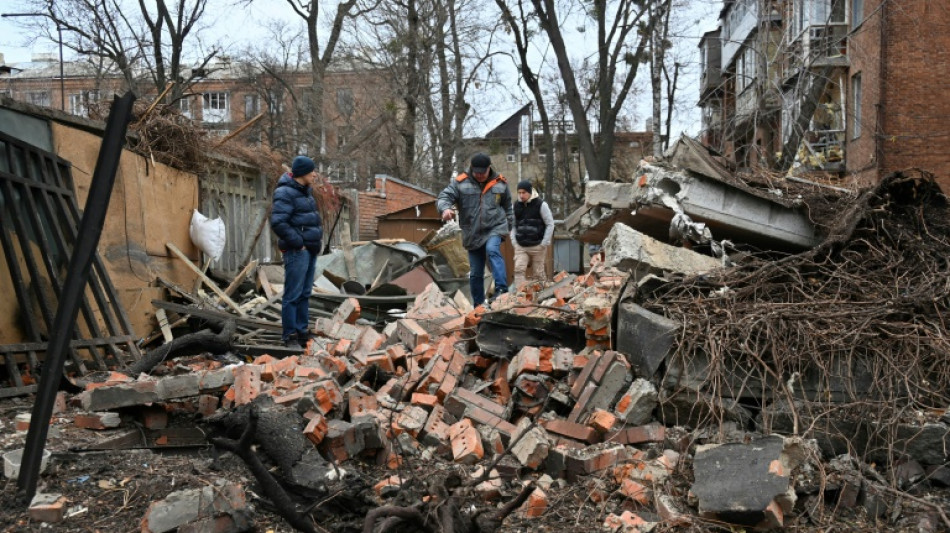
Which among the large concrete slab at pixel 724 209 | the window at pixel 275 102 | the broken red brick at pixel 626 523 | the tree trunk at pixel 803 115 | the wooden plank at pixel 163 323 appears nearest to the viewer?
the broken red brick at pixel 626 523

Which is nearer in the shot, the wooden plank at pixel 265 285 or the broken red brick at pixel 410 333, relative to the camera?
the broken red brick at pixel 410 333

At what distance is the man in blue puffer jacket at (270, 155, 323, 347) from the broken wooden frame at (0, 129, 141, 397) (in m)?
1.48

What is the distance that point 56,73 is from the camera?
42250 mm

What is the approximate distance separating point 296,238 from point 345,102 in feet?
90.0

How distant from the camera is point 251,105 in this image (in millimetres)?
43531

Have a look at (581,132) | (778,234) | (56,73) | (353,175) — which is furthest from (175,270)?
(56,73)

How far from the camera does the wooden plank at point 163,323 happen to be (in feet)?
29.1

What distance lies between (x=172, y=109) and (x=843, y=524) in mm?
9486

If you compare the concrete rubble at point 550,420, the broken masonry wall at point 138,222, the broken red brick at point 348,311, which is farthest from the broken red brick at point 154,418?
the broken masonry wall at point 138,222

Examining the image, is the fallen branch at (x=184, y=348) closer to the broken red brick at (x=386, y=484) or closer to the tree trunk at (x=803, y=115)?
the broken red brick at (x=386, y=484)

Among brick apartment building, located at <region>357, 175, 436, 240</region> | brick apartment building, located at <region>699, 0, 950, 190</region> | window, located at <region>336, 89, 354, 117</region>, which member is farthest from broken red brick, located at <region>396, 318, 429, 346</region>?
window, located at <region>336, 89, 354, 117</region>

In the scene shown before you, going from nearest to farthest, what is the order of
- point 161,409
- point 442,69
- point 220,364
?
point 161,409
point 220,364
point 442,69

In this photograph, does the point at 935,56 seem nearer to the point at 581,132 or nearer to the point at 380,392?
the point at 581,132

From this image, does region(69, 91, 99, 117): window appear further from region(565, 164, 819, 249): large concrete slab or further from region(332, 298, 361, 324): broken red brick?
region(565, 164, 819, 249): large concrete slab
